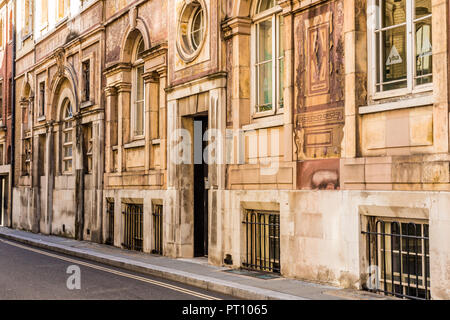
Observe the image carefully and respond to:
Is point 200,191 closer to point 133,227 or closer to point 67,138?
point 133,227

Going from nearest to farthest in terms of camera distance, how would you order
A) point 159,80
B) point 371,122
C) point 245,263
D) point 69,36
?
point 371,122
point 245,263
point 159,80
point 69,36

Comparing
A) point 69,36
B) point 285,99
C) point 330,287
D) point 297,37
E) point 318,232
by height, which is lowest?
point 330,287

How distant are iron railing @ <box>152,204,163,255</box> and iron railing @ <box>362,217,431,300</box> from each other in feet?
24.5

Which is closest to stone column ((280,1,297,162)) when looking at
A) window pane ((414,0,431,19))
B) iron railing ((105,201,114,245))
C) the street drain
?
the street drain

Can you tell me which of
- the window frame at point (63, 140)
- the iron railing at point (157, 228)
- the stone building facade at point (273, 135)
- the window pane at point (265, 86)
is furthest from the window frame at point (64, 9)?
the window pane at point (265, 86)

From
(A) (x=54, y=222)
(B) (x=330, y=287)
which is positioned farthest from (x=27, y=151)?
(B) (x=330, y=287)

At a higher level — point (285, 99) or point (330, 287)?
→ point (285, 99)

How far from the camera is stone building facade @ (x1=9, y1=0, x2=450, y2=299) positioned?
28.4 ft

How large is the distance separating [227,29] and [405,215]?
20.3 ft

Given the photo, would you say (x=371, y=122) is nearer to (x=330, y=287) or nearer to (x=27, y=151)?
(x=330, y=287)

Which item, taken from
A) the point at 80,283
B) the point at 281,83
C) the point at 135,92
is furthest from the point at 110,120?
the point at 80,283

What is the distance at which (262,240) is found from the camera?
476 inches

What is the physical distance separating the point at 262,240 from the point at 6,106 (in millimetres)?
21676

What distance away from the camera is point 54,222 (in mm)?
23312
